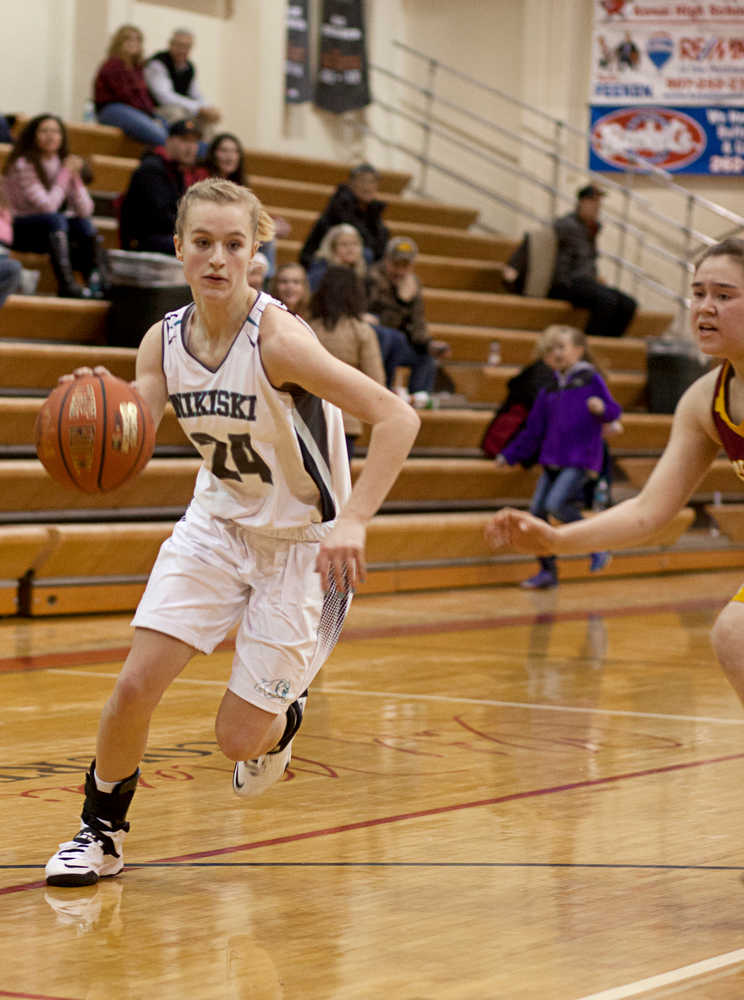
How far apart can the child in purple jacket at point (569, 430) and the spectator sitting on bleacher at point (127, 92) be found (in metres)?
3.52

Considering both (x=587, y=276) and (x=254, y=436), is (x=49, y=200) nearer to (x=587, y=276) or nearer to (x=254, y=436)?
(x=587, y=276)

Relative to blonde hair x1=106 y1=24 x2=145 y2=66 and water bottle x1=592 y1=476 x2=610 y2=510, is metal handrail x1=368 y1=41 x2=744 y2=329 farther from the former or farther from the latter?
water bottle x1=592 y1=476 x2=610 y2=510

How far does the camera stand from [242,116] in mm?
13234

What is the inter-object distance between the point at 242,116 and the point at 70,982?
37.1 feet

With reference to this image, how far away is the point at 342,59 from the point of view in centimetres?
1393

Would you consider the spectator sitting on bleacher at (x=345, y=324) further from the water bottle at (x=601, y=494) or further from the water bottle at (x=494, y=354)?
the water bottle at (x=494, y=354)

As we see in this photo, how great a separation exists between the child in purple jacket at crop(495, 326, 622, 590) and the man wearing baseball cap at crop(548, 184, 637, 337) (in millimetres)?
2902

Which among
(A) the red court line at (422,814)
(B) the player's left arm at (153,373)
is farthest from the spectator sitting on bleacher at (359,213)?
(B) the player's left arm at (153,373)

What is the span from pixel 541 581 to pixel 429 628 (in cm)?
198

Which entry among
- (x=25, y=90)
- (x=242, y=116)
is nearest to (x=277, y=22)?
(x=242, y=116)

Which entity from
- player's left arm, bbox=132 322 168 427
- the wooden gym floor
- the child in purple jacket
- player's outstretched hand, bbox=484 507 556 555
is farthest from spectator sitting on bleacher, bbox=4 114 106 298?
player's outstretched hand, bbox=484 507 556 555

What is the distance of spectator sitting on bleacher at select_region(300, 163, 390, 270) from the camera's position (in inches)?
403

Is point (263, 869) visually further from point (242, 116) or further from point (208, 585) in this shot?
point (242, 116)

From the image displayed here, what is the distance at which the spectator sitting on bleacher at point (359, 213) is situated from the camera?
1023cm
